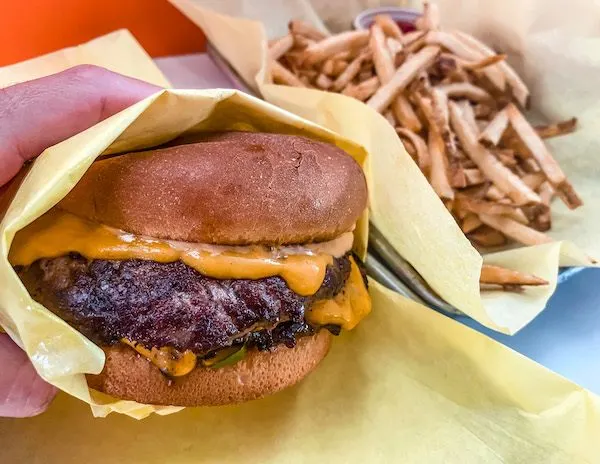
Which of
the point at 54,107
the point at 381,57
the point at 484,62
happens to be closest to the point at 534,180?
the point at 484,62

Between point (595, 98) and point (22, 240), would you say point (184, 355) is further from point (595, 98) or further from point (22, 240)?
point (595, 98)

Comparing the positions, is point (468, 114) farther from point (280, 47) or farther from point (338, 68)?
point (280, 47)

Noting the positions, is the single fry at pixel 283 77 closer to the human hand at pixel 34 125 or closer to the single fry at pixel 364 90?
the single fry at pixel 364 90

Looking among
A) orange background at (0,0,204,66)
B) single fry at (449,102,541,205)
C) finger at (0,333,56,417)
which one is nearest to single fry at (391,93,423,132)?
single fry at (449,102,541,205)

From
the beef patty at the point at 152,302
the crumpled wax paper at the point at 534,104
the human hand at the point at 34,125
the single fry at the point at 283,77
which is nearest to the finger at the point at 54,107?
the human hand at the point at 34,125

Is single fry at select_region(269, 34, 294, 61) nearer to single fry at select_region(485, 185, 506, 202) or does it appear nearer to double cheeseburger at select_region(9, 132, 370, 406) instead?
single fry at select_region(485, 185, 506, 202)

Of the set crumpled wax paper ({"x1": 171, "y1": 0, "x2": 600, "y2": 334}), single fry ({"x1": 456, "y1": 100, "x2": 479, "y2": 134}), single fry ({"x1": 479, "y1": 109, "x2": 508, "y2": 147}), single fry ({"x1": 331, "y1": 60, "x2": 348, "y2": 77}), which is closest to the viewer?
crumpled wax paper ({"x1": 171, "y1": 0, "x2": 600, "y2": 334})

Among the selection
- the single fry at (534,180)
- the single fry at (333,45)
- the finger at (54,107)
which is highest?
the finger at (54,107)
